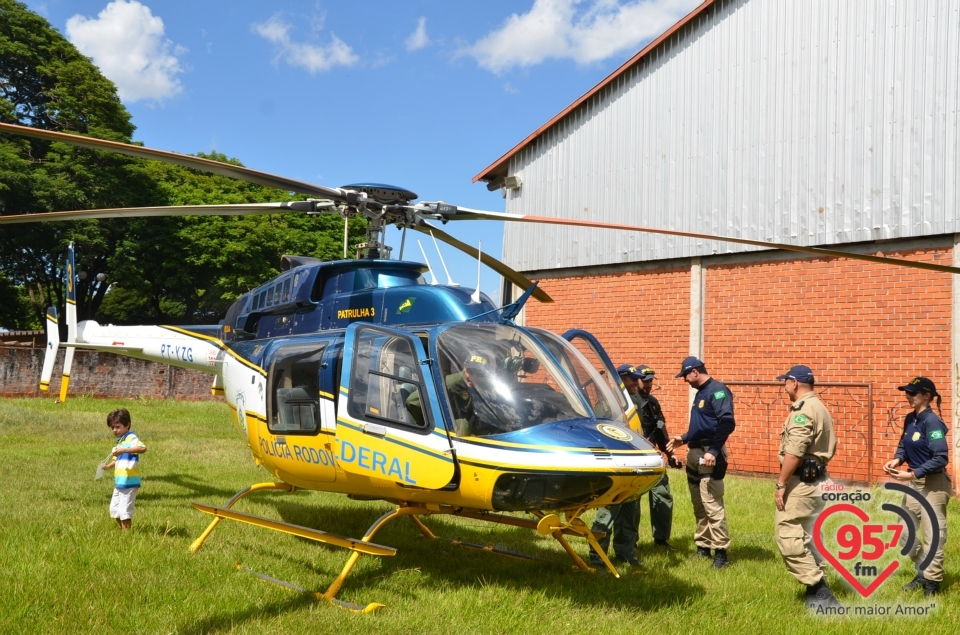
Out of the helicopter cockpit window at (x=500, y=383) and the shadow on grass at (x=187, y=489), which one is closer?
the helicopter cockpit window at (x=500, y=383)

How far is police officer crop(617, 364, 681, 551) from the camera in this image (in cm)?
812

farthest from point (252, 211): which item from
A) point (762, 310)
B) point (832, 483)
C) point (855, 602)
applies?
point (762, 310)

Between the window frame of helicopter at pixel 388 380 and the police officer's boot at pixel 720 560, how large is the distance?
3350 mm

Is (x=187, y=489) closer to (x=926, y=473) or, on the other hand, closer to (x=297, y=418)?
(x=297, y=418)

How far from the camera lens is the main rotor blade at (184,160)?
17.7 feet

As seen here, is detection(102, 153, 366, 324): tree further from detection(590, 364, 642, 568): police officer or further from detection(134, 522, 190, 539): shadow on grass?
detection(590, 364, 642, 568): police officer

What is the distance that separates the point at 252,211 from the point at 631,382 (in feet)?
13.1

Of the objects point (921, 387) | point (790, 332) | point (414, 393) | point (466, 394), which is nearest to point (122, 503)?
point (414, 393)

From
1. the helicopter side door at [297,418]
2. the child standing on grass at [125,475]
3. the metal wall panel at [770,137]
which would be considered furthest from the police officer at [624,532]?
the metal wall panel at [770,137]

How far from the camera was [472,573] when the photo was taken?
7.06 metres

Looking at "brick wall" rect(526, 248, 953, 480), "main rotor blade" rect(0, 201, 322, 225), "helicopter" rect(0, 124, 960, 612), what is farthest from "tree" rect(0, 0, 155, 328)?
"helicopter" rect(0, 124, 960, 612)

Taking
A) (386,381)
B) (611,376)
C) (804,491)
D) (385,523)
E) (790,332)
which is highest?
(790,332)

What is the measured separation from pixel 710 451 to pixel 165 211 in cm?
534

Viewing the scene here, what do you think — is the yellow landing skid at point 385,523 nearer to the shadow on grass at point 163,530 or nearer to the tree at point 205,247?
the shadow on grass at point 163,530
